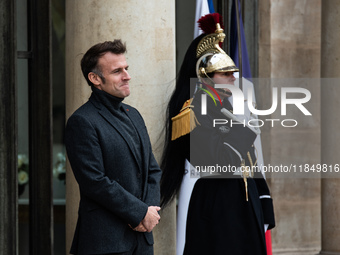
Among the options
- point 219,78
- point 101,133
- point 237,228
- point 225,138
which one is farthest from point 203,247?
point 101,133

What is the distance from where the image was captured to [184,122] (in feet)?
16.7

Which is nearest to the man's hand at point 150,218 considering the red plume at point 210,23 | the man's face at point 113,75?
the man's face at point 113,75

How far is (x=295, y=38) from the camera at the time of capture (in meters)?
8.20

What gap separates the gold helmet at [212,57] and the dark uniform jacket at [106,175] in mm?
1165

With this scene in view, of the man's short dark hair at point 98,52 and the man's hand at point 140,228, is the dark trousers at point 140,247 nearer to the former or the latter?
the man's hand at point 140,228

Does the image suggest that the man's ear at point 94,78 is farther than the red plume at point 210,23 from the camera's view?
No

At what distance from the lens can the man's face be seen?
4.18m

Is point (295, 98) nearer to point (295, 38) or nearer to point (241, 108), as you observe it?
point (295, 38)

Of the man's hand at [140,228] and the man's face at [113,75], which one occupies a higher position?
the man's face at [113,75]

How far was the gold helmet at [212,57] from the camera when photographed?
17.3 feet

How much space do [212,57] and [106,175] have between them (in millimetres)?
1506

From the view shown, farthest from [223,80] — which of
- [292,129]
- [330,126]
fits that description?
[292,129]

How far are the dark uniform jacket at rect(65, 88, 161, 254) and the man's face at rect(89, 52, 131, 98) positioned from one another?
0.04 m

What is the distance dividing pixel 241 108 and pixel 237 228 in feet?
2.80
